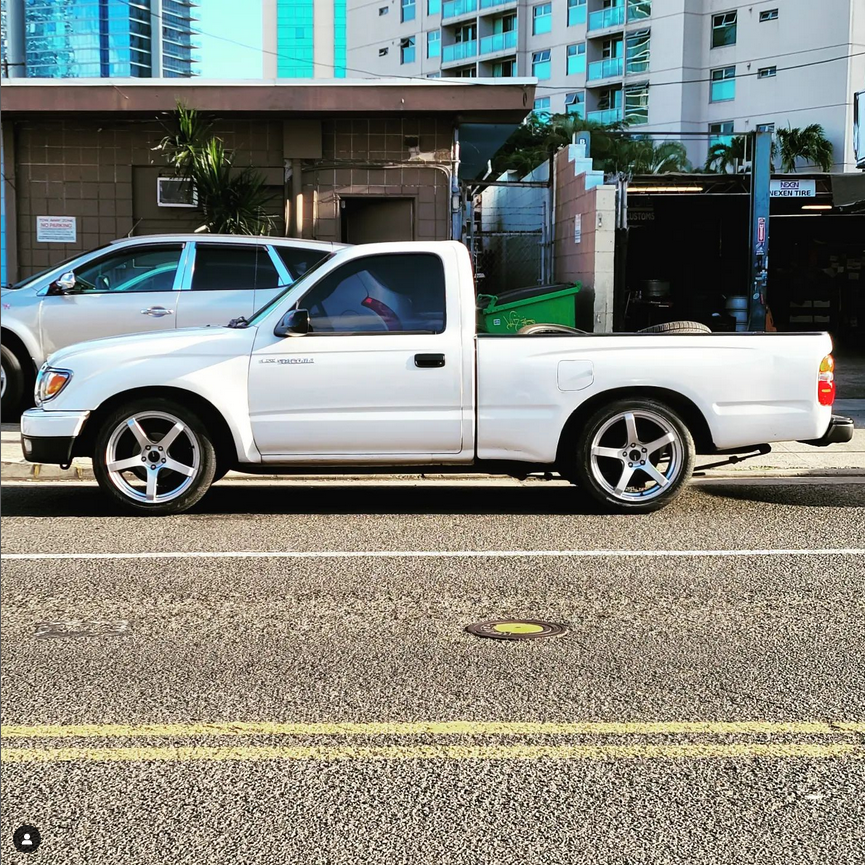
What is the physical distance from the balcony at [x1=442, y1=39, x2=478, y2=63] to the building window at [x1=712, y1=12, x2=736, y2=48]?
60.9 ft

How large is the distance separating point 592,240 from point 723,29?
5071 centimetres

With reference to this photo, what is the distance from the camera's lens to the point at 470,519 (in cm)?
812

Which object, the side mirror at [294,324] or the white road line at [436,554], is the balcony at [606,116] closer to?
the side mirror at [294,324]

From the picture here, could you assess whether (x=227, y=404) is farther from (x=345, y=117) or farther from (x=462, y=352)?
(x=345, y=117)

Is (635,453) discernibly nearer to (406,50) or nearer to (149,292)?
(149,292)

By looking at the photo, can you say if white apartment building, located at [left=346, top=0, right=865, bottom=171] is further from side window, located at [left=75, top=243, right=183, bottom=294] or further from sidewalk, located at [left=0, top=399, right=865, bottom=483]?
side window, located at [left=75, top=243, right=183, bottom=294]

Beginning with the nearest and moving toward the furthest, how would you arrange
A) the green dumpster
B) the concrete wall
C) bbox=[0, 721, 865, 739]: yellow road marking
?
bbox=[0, 721, 865, 739]: yellow road marking < the green dumpster < the concrete wall

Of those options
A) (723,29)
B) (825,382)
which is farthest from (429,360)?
(723,29)

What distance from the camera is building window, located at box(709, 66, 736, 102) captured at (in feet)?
200

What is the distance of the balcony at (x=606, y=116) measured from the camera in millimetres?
66312

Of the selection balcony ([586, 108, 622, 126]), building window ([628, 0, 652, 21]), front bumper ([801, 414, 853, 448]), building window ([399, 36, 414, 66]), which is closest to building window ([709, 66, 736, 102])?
building window ([628, 0, 652, 21])

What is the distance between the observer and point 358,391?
795 cm

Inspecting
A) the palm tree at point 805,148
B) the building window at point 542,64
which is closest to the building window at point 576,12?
the building window at point 542,64

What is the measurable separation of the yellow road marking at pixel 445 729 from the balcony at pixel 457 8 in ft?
252
